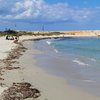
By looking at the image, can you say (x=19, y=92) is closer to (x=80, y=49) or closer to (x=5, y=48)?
(x=5, y=48)

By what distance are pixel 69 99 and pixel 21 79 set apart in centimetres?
516

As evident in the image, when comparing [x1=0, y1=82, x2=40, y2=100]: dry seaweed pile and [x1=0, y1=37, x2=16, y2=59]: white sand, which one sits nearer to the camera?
[x1=0, y1=82, x2=40, y2=100]: dry seaweed pile

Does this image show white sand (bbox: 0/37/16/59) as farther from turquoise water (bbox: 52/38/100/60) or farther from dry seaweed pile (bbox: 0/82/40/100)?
dry seaweed pile (bbox: 0/82/40/100)

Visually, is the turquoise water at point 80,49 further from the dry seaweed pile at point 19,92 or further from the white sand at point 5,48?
the dry seaweed pile at point 19,92

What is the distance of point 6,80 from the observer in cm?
1741

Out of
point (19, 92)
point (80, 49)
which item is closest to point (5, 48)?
point (80, 49)

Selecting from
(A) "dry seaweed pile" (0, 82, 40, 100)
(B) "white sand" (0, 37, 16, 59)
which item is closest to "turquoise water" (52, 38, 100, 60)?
(B) "white sand" (0, 37, 16, 59)

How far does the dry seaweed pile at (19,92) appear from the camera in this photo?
1288cm

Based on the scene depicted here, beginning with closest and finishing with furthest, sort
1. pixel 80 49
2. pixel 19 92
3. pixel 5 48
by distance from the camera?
pixel 19 92, pixel 5 48, pixel 80 49

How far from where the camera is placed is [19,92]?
14016 mm

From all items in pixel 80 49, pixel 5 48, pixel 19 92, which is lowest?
pixel 80 49

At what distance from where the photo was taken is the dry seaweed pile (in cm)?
1288

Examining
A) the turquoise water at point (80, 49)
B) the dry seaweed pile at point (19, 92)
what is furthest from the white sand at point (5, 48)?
the dry seaweed pile at point (19, 92)

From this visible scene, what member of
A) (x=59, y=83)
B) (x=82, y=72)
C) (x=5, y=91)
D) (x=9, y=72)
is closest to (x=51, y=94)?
(x=5, y=91)
